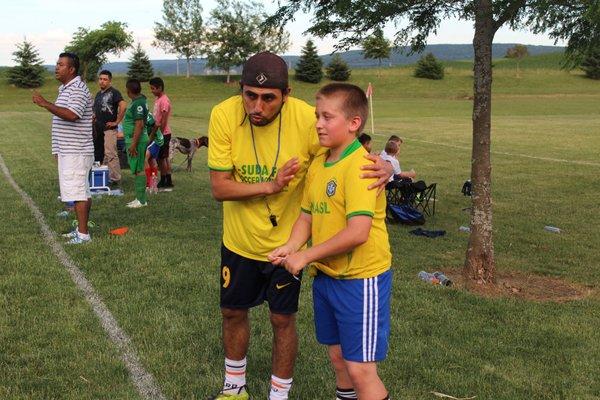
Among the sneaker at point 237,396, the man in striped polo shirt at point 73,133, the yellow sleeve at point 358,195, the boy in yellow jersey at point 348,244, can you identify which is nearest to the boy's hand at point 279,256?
the boy in yellow jersey at point 348,244

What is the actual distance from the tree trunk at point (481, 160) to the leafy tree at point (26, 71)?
64.6 meters

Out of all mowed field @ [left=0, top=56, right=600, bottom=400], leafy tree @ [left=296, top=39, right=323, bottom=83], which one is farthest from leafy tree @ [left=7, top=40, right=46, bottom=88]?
mowed field @ [left=0, top=56, right=600, bottom=400]

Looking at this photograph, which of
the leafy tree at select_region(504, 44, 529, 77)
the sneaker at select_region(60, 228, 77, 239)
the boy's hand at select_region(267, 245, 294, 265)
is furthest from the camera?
the leafy tree at select_region(504, 44, 529, 77)

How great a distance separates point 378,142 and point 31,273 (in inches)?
715

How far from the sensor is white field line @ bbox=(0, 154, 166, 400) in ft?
13.3

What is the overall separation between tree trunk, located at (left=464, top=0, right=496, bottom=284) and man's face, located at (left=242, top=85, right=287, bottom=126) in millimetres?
3603

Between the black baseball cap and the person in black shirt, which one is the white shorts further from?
the black baseball cap

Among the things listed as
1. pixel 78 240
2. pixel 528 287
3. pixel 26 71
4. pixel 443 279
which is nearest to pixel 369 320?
pixel 443 279

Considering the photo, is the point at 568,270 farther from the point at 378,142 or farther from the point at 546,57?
the point at 546,57

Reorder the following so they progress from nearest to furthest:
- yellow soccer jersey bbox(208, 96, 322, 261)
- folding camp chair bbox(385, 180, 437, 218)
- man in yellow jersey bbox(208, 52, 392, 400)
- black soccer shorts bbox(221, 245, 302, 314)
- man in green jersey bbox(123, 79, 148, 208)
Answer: man in yellow jersey bbox(208, 52, 392, 400), yellow soccer jersey bbox(208, 96, 322, 261), black soccer shorts bbox(221, 245, 302, 314), man in green jersey bbox(123, 79, 148, 208), folding camp chair bbox(385, 180, 437, 218)

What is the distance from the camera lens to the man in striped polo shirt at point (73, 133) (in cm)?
727

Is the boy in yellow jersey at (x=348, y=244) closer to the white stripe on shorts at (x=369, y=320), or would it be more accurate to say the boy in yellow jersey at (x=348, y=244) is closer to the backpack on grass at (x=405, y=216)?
the white stripe on shorts at (x=369, y=320)

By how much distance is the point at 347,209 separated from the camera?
2.93 m

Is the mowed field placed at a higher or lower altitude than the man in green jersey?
lower
